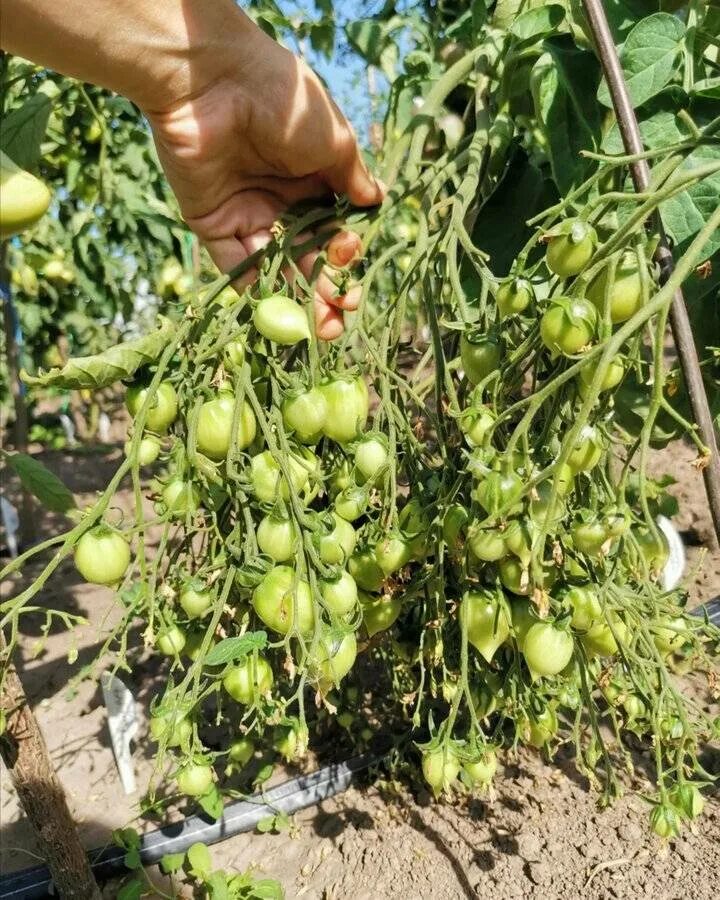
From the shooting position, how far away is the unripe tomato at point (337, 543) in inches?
29.5

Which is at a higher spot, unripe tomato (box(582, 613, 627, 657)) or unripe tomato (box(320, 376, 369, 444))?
unripe tomato (box(320, 376, 369, 444))

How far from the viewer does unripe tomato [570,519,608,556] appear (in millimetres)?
668

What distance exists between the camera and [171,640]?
2.91ft

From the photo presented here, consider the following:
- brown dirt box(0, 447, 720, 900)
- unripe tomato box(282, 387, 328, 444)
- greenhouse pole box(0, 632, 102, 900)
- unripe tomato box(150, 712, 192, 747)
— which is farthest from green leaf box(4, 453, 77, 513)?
brown dirt box(0, 447, 720, 900)

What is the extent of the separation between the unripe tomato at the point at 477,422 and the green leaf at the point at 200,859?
1.03 metres

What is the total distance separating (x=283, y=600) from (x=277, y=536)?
0.21ft

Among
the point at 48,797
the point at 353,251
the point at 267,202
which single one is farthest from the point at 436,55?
the point at 48,797

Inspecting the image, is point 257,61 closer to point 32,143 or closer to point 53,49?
point 53,49

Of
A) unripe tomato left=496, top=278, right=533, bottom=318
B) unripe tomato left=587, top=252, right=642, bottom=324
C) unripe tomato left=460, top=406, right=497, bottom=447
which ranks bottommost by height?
→ unripe tomato left=460, top=406, right=497, bottom=447

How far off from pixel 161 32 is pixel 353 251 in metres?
0.40

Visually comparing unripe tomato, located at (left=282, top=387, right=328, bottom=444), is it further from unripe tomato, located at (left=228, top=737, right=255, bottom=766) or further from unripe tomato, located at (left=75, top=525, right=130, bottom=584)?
unripe tomato, located at (left=228, top=737, right=255, bottom=766)

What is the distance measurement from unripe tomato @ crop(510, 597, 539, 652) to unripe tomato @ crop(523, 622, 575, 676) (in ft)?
0.09

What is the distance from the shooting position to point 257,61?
3.49 feet

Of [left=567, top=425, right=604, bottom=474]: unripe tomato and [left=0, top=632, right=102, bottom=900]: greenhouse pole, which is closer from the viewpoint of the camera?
A: [left=567, top=425, right=604, bottom=474]: unripe tomato
